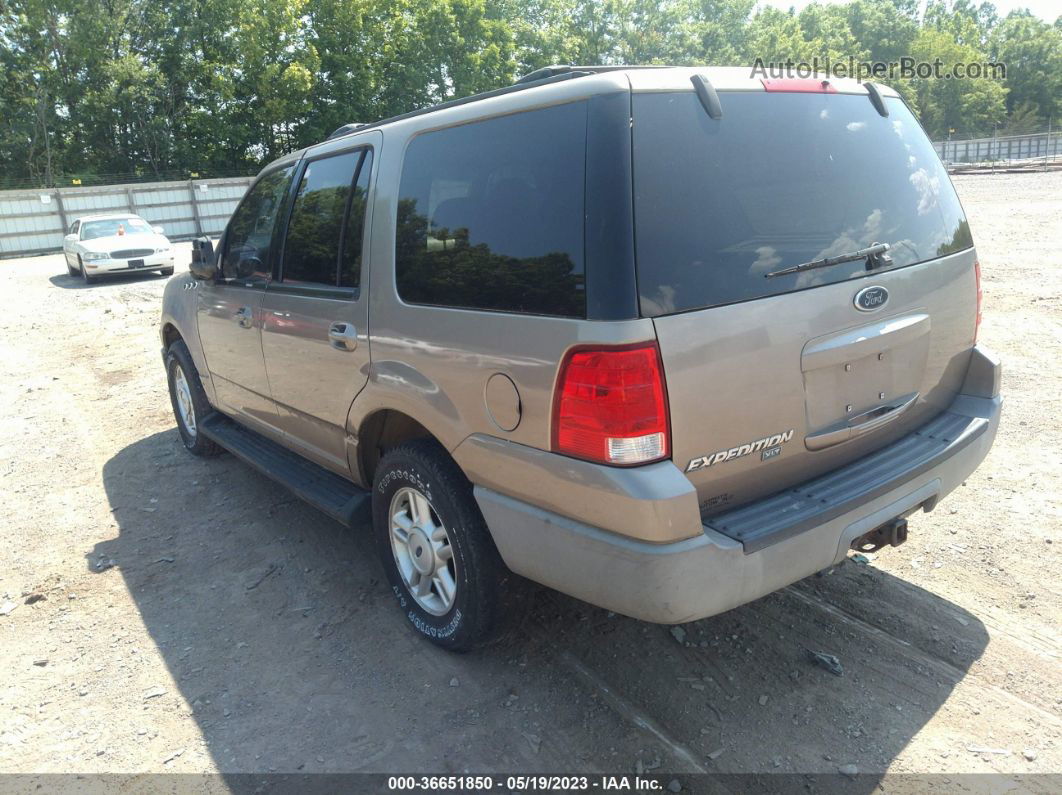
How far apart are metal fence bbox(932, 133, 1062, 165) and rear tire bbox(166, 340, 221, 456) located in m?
59.7

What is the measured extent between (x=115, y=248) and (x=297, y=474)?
52.3 feet

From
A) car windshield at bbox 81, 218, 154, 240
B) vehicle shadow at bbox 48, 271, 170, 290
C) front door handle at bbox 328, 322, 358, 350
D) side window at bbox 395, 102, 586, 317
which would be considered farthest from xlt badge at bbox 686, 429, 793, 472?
car windshield at bbox 81, 218, 154, 240

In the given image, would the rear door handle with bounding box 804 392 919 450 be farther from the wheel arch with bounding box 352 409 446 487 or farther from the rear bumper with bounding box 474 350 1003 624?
the wheel arch with bounding box 352 409 446 487

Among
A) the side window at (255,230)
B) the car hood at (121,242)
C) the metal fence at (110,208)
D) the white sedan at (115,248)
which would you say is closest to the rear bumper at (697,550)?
the side window at (255,230)

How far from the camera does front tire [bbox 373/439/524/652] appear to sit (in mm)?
3010

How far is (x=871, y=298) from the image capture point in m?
A: 2.79

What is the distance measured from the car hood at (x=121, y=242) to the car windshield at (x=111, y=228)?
0.28 metres

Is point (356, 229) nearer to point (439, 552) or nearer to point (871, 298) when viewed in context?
point (439, 552)

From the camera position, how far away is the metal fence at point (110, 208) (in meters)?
27.2

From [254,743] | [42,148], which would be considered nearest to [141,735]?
[254,743]

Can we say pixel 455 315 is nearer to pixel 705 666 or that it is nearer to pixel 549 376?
pixel 549 376

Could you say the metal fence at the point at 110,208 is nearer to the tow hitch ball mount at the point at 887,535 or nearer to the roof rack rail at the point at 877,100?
the roof rack rail at the point at 877,100

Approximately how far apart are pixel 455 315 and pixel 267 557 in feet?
7.40

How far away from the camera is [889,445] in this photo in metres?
3.04
